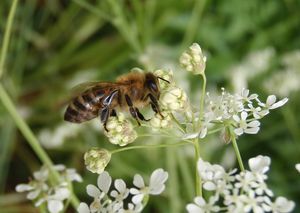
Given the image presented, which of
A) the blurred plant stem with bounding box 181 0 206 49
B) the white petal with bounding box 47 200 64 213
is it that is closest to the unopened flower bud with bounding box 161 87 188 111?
the white petal with bounding box 47 200 64 213

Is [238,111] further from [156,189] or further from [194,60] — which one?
[156,189]

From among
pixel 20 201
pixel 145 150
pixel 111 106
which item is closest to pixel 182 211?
pixel 145 150

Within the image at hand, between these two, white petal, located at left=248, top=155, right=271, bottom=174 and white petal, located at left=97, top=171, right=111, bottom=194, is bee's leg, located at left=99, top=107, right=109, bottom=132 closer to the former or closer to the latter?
white petal, located at left=97, top=171, right=111, bottom=194

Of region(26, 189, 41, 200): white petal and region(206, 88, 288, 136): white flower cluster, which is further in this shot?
region(26, 189, 41, 200): white petal

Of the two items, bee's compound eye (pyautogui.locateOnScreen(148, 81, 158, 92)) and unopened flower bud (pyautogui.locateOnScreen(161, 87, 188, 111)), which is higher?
bee's compound eye (pyautogui.locateOnScreen(148, 81, 158, 92))

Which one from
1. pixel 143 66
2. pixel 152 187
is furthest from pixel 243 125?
pixel 143 66
